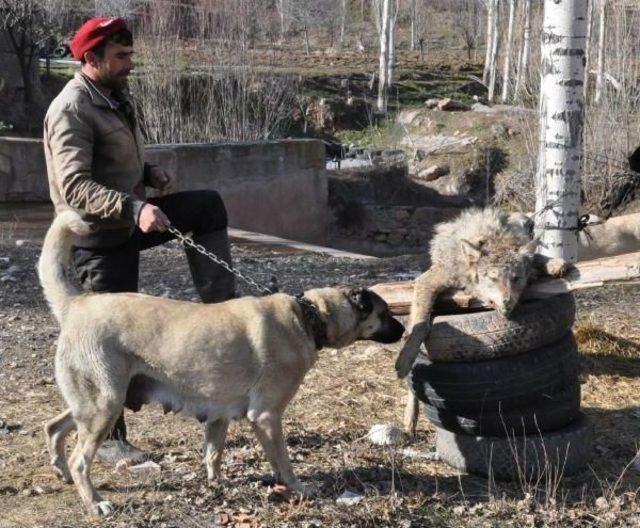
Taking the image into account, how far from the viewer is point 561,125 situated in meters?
7.22

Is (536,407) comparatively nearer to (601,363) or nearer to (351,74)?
(601,363)

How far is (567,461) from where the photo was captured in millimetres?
5305

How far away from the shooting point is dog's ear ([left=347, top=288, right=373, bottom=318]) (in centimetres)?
512

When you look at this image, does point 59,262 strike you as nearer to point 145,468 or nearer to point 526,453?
point 145,468

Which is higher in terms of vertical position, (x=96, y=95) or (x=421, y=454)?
(x=96, y=95)

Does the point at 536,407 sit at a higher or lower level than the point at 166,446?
higher

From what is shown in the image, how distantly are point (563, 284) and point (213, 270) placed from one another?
6.35ft

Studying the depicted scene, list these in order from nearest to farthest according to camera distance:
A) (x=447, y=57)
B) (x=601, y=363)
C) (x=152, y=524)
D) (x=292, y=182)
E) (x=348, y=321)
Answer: (x=152, y=524)
(x=348, y=321)
(x=601, y=363)
(x=292, y=182)
(x=447, y=57)

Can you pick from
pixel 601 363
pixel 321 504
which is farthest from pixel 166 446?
pixel 601 363

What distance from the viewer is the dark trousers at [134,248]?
529 centimetres

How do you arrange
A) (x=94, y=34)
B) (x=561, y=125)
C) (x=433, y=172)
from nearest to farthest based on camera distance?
(x=94, y=34) → (x=561, y=125) → (x=433, y=172)

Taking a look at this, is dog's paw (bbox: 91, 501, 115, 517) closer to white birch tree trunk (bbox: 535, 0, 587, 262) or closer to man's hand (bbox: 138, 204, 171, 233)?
man's hand (bbox: 138, 204, 171, 233)

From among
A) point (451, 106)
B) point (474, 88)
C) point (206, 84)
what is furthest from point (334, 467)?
point (474, 88)

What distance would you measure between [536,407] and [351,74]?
39.5 m
